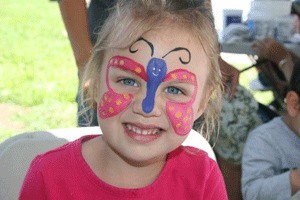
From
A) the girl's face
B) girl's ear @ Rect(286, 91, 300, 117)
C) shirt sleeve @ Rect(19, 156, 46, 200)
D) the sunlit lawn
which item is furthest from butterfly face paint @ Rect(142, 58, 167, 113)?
the sunlit lawn

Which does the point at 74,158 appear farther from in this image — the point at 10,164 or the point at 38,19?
the point at 38,19

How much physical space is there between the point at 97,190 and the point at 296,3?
2.63 metres

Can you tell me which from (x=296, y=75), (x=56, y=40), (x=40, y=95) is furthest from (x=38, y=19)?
(x=296, y=75)

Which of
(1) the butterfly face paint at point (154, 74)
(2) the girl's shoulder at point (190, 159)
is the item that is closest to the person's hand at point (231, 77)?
(2) the girl's shoulder at point (190, 159)

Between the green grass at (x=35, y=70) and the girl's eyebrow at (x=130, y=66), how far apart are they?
276 centimetres

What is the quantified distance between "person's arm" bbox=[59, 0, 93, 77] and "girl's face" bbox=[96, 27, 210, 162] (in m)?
0.71

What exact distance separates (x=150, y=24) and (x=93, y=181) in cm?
40

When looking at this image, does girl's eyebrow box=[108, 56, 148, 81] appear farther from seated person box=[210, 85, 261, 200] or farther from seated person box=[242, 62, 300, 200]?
seated person box=[210, 85, 261, 200]

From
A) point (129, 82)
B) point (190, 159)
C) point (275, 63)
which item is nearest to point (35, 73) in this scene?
point (275, 63)

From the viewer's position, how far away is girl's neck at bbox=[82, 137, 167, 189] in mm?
1378

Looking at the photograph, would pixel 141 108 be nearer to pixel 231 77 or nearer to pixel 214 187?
pixel 214 187

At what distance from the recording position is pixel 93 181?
1.35 m

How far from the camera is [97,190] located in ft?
4.41

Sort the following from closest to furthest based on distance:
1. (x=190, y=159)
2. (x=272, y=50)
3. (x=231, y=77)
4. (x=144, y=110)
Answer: (x=144, y=110) → (x=190, y=159) → (x=231, y=77) → (x=272, y=50)
